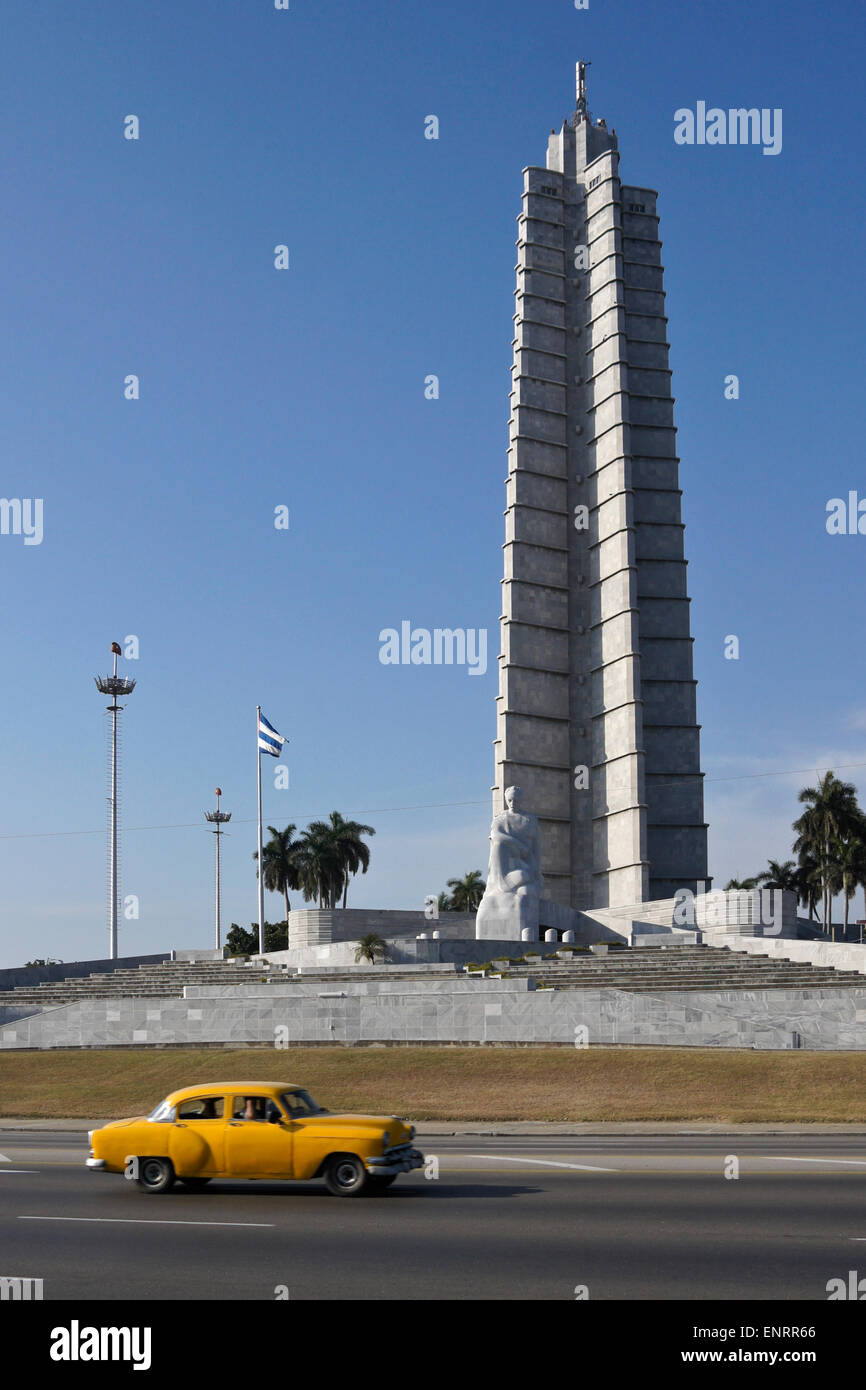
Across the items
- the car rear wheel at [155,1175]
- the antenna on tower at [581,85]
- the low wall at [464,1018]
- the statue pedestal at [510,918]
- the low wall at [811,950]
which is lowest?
the low wall at [464,1018]

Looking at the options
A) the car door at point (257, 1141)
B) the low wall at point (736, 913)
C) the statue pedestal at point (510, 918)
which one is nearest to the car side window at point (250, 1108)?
the car door at point (257, 1141)

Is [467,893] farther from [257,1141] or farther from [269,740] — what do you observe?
[257,1141]

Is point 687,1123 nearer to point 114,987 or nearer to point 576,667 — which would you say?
point 114,987

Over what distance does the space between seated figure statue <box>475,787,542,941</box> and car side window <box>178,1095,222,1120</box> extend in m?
38.6

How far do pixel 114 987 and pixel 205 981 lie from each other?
357 centimetres

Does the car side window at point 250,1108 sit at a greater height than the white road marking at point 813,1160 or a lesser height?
greater

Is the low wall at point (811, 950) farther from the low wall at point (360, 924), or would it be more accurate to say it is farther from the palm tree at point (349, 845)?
the palm tree at point (349, 845)

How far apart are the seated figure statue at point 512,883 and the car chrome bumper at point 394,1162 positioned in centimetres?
3862

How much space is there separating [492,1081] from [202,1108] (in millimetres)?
17433

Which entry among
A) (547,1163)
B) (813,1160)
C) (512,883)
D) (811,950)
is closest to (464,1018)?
(811,950)

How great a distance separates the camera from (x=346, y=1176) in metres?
14.4

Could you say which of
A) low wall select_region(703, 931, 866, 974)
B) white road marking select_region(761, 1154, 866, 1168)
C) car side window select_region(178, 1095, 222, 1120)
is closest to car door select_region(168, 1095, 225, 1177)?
car side window select_region(178, 1095, 222, 1120)

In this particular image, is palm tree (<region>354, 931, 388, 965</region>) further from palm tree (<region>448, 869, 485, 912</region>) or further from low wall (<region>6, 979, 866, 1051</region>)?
palm tree (<region>448, 869, 485, 912</region>)

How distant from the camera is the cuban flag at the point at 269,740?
56875mm
